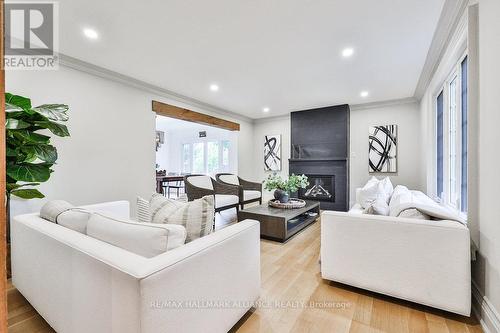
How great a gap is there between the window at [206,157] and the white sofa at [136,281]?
6.64 meters

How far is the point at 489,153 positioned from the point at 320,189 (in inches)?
154

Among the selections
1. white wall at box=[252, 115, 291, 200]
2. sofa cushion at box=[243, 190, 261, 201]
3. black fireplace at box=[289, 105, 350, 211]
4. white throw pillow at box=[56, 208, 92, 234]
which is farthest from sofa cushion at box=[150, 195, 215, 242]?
white wall at box=[252, 115, 291, 200]

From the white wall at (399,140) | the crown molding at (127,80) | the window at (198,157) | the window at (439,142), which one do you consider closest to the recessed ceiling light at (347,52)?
the window at (439,142)

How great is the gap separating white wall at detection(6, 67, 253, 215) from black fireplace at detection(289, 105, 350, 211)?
11.1 ft

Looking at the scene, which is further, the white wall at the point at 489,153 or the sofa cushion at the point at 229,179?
the sofa cushion at the point at 229,179

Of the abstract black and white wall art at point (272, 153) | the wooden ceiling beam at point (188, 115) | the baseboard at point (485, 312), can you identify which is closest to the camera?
the baseboard at point (485, 312)

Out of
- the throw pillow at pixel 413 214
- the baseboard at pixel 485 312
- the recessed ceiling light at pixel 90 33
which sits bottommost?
the baseboard at pixel 485 312

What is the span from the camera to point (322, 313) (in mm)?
1544

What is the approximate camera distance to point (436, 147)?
10.9 feet

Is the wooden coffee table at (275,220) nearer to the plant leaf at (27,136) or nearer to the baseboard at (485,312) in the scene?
the baseboard at (485,312)

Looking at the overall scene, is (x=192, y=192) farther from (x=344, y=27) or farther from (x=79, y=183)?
(x=344, y=27)

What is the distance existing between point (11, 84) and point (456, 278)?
4.39m

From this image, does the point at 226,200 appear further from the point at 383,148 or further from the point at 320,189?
the point at 383,148

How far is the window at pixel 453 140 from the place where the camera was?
2.25m
